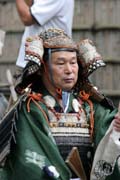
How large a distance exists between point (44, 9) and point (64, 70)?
199cm

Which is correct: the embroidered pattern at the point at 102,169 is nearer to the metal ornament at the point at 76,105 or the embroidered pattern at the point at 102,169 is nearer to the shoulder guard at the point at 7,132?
the metal ornament at the point at 76,105

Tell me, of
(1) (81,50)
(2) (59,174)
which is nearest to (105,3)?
(1) (81,50)

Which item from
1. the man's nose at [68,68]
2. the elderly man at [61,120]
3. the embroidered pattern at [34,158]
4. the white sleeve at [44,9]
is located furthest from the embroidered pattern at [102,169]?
the white sleeve at [44,9]

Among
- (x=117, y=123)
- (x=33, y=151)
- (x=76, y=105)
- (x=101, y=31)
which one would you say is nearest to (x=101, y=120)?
(x=76, y=105)

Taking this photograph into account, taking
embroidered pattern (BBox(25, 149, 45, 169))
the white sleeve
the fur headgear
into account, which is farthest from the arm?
embroidered pattern (BBox(25, 149, 45, 169))

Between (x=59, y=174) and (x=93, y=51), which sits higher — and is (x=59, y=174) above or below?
below

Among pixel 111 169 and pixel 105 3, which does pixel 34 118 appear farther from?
pixel 105 3

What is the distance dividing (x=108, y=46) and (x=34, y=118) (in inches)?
164

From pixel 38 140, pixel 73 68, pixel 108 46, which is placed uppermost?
pixel 73 68

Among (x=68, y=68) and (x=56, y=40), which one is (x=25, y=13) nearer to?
(x=56, y=40)

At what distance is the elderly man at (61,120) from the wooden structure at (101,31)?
12.0 feet

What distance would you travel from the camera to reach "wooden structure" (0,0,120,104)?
8.24 m

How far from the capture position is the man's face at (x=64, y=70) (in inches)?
169

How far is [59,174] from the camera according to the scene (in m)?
4.12
